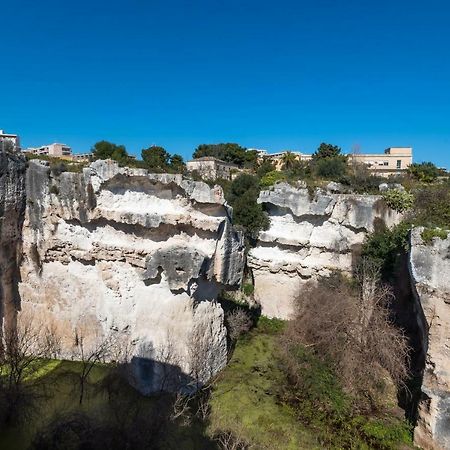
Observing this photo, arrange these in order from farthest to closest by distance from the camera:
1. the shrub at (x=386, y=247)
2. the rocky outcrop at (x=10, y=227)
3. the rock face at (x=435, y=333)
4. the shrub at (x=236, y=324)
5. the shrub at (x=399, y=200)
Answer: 1. the shrub at (x=399, y=200)
2. the shrub at (x=236, y=324)
3. the shrub at (x=386, y=247)
4. the rocky outcrop at (x=10, y=227)
5. the rock face at (x=435, y=333)

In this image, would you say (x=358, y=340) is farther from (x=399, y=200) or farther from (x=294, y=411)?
(x=399, y=200)

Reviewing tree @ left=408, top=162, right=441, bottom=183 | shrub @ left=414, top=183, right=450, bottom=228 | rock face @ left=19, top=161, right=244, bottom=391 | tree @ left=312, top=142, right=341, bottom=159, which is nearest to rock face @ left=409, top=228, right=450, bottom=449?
shrub @ left=414, top=183, right=450, bottom=228

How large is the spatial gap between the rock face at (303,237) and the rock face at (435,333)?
309 inches

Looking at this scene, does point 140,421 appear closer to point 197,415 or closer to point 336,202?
point 197,415

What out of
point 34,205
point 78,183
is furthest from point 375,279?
point 34,205

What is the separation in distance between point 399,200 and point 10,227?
1597cm

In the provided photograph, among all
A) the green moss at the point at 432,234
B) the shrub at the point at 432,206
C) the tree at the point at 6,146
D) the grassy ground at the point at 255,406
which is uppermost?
the tree at the point at 6,146

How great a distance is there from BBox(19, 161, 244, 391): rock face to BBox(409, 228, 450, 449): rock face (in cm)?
602

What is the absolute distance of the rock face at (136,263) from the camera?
12203 mm

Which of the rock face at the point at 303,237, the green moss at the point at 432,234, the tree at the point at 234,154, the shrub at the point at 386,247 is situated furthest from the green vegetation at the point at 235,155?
the green moss at the point at 432,234

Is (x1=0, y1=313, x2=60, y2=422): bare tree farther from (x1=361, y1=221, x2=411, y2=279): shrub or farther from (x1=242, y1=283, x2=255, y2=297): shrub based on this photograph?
(x1=361, y1=221, x2=411, y2=279): shrub

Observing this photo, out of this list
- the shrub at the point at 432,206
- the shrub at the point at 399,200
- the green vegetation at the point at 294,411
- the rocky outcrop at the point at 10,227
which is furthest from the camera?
the shrub at the point at 399,200

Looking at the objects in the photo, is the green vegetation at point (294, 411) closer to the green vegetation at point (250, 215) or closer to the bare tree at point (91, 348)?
the bare tree at point (91, 348)

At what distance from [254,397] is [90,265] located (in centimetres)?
737
